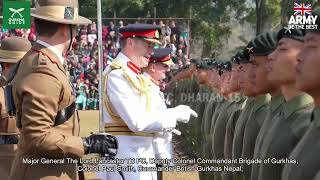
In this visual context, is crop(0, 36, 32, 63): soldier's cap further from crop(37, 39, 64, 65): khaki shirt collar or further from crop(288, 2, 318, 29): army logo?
crop(288, 2, 318, 29): army logo

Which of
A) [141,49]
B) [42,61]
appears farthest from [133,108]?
[42,61]

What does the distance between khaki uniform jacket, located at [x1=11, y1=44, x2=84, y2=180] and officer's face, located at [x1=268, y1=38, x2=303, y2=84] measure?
1266mm

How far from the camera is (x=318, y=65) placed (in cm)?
302

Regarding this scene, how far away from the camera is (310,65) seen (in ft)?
9.98

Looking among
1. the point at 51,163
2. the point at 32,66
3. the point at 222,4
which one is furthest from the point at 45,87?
the point at 222,4

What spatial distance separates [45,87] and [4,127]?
237 centimetres

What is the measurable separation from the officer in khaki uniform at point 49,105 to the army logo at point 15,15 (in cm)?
997

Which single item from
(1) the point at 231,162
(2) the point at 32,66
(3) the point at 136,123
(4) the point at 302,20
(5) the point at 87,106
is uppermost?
Result: (4) the point at 302,20

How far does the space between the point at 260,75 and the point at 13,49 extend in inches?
103

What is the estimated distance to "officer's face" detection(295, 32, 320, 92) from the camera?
3031 mm

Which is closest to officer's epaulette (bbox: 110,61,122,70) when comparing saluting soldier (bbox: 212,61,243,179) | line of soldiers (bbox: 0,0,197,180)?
line of soldiers (bbox: 0,0,197,180)

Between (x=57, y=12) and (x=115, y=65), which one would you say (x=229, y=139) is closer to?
(x=115, y=65)

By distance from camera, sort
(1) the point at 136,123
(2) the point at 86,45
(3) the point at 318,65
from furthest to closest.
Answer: (2) the point at 86,45, (1) the point at 136,123, (3) the point at 318,65

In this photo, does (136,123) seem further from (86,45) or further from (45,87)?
(86,45)
